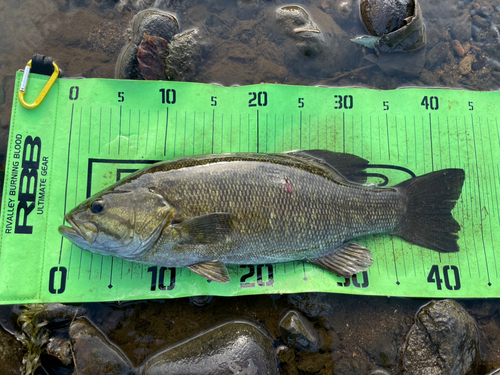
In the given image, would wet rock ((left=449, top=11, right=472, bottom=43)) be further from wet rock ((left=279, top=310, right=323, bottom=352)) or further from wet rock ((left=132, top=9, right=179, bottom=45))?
wet rock ((left=279, top=310, right=323, bottom=352))

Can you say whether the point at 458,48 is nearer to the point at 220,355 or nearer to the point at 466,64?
the point at 466,64

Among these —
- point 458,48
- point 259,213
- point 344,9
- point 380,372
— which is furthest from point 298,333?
point 458,48

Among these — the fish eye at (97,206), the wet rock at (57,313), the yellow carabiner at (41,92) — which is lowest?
the wet rock at (57,313)

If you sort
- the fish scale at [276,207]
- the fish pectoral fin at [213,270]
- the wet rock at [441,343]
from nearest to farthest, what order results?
the fish scale at [276,207]
the fish pectoral fin at [213,270]
the wet rock at [441,343]

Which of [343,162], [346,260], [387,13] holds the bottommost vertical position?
[346,260]

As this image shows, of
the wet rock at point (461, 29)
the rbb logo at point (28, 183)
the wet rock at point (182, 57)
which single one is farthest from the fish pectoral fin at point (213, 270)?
the wet rock at point (461, 29)

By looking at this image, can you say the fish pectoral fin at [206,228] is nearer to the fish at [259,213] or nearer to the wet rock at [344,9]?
the fish at [259,213]

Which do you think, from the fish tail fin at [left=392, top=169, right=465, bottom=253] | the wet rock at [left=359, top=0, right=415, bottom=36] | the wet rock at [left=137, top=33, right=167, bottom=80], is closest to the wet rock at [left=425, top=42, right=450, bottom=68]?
the wet rock at [left=359, top=0, right=415, bottom=36]
